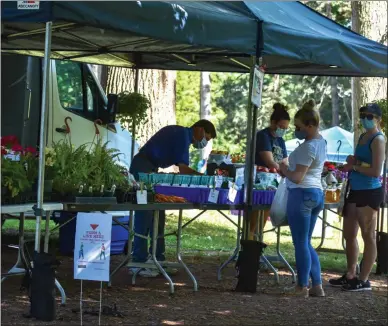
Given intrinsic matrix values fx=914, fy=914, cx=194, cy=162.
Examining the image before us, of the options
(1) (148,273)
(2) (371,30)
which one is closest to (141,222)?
(1) (148,273)

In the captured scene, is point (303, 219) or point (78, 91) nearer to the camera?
point (303, 219)

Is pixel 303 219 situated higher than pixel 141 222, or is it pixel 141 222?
pixel 303 219

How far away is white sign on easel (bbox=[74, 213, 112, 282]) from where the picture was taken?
600 cm

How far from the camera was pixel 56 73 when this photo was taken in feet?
38.7

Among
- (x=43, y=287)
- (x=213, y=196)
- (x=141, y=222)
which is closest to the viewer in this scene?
(x=43, y=287)

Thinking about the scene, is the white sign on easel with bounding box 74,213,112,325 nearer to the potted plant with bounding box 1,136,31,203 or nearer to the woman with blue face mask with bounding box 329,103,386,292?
the potted plant with bounding box 1,136,31,203

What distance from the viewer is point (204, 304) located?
784 cm

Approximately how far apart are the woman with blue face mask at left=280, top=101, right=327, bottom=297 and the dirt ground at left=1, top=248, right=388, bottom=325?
1.73 ft

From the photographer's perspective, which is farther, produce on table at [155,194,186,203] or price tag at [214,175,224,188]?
price tag at [214,175,224,188]

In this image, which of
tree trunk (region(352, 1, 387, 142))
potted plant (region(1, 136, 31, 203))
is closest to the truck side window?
potted plant (region(1, 136, 31, 203))

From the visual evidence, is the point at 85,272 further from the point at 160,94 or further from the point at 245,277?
the point at 160,94

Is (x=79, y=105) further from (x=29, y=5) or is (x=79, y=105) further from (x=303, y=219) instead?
(x=29, y=5)

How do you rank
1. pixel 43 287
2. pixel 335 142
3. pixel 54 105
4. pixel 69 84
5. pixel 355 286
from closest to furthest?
pixel 43 287, pixel 355 286, pixel 54 105, pixel 69 84, pixel 335 142

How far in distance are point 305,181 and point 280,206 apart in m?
0.54
